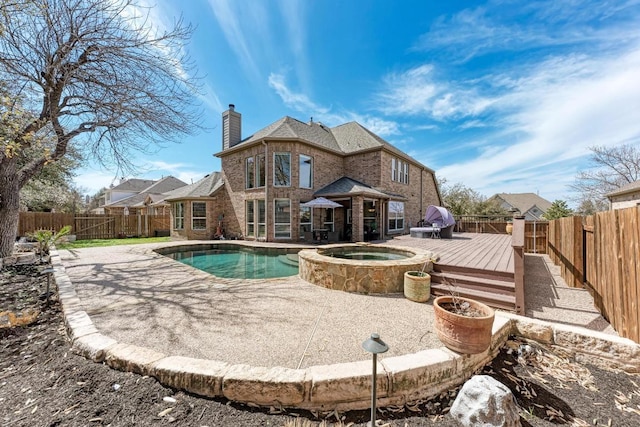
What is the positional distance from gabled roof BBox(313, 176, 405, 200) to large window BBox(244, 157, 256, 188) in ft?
13.3

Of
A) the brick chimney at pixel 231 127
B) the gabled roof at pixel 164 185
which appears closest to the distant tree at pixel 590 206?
the brick chimney at pixel 231 127

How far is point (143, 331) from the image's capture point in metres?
3.58

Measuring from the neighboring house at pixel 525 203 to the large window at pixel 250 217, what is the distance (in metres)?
44.1

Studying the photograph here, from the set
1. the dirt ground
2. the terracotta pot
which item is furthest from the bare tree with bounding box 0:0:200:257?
the terracotta pot

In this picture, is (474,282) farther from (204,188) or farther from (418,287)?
(204,188)

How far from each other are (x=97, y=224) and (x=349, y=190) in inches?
753

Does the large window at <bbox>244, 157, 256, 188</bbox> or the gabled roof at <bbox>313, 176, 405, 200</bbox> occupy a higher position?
the large window at <bbox>244, 157, 256, 188</bbox>

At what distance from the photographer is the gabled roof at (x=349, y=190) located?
525 inches

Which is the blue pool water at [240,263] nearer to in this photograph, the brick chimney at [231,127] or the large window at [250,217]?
the large window at [250,217]

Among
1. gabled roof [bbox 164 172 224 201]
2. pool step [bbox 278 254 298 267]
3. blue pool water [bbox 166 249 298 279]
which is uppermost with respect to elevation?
gabled roof [bbox 164 172 224 201]

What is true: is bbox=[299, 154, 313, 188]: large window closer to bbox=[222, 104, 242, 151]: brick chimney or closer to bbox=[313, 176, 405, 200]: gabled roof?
bbox=[313, 176, 405, 200]: gabled roof

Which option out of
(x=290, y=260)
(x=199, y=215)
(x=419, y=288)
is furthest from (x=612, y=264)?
(x=199, y=215)

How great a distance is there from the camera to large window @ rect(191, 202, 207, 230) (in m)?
16.3

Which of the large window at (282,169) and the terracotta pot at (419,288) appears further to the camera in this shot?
the large window at (282,169)
